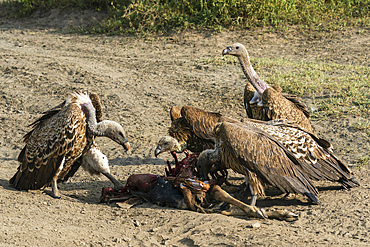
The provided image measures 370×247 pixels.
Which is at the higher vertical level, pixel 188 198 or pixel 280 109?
pixel 280 109

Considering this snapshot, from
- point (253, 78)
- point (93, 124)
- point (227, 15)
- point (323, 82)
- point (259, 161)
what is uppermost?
point (227, 15)

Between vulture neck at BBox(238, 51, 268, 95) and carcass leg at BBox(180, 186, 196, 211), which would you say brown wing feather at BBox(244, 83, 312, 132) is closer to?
vulture neck at BBox(238, 51, 268, 95)

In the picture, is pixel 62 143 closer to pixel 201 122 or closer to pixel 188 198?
pixel 188 198

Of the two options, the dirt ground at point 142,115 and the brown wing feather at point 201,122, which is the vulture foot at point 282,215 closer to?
the dirt ground at point 142,115

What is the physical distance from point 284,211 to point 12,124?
190 inches

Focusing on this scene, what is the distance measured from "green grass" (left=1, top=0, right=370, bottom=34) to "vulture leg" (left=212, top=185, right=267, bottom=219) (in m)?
7.52

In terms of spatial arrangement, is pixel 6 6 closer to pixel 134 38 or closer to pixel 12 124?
pixel 134 38

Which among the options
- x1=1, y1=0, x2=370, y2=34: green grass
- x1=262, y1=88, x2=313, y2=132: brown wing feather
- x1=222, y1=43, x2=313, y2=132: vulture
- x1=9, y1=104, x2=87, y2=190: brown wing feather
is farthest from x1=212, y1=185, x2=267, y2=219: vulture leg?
x1=1, y1=0, x2=370, y2=34: green grass

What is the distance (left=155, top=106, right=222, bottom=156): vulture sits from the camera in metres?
5.37

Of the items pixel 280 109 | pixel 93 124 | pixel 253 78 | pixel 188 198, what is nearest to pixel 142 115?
pixel 253 78

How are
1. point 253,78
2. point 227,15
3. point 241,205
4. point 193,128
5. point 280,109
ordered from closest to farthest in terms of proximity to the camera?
1. point 241,205
2. point 193,128
3. point 280,109
4. point 253,78
5. point 227,15

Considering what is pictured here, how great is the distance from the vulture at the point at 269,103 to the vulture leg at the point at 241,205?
4.45 feet

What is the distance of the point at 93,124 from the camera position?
16.3ft

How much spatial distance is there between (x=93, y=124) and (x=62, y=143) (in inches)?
15.8
